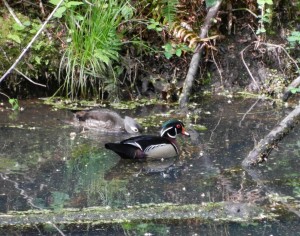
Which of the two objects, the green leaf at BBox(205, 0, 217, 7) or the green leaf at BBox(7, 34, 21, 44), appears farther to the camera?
the green leaf at BBox(205, 0, 217, 7)

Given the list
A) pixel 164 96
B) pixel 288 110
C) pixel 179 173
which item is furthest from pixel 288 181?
pixel 164 96

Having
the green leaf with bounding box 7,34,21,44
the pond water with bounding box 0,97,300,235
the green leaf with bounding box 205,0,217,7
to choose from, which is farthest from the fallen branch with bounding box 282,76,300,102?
the green leaf with bounding box 7,34,21,44

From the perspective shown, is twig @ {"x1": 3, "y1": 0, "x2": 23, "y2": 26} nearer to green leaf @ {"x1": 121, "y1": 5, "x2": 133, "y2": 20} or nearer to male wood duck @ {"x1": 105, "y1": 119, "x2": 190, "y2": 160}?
green leaf @ {"x1": 121, "y1": 5, "x2": 133, "y2": 20}

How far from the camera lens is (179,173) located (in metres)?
7.66

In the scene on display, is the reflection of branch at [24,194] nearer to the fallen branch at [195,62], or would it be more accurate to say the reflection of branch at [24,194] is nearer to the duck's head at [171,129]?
the duck's head at [171,129]

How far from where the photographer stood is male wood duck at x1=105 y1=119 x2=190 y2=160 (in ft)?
26.1

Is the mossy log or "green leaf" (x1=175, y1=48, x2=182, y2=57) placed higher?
"green leaf" (x1=175, y1=48, x2=182, y2=57)

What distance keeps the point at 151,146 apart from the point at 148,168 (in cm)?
33

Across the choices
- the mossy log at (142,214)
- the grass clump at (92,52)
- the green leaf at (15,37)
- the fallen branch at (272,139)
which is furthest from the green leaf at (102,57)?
the mossy log at (142,214)

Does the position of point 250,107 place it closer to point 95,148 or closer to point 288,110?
point 288,110

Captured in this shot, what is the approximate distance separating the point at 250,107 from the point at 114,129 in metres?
1.97

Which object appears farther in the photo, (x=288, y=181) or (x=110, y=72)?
(x=110, y=72)

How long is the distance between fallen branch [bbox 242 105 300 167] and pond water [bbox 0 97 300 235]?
13 cm

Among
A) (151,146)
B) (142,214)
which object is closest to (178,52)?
(151,146)
